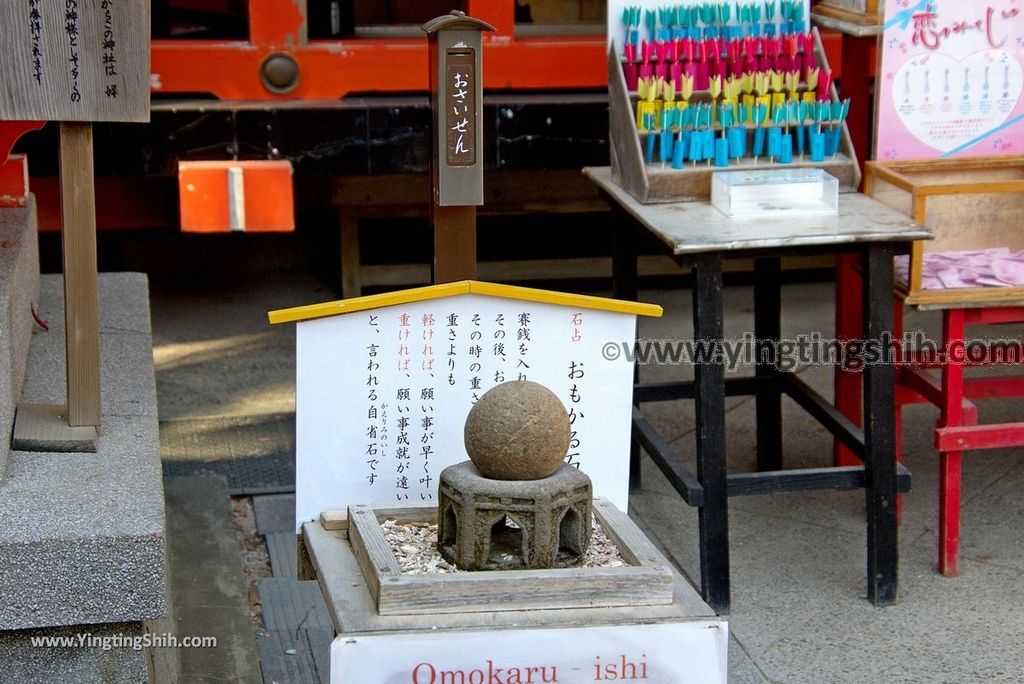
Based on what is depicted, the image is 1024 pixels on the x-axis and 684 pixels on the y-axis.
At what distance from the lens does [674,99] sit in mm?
4516

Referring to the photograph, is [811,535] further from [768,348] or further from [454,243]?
[454,243]

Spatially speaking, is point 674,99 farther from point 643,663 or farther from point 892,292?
point 643,663

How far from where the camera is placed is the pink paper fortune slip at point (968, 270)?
4320 mm

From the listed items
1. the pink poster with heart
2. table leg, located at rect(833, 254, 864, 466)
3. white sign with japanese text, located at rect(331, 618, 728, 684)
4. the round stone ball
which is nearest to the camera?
white sign with japanese text, located at rect(331, 618, 728, 684)

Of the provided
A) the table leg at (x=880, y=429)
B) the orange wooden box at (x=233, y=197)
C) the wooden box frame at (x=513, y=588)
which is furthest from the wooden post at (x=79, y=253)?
the orange wooden box at (x=233, y=197)

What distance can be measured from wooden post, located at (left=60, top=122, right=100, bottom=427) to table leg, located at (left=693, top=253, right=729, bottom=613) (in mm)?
1750

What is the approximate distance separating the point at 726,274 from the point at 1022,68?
3291mm

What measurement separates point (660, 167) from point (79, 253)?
6.53 feet

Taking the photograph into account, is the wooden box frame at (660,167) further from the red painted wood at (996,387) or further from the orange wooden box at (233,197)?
the orange wooden box at (233,197)

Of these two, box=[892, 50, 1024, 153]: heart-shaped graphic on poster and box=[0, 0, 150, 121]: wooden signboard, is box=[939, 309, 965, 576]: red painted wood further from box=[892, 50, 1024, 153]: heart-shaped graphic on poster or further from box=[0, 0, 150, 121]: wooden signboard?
box=[0, 0, 150, 121]: wooden signboard

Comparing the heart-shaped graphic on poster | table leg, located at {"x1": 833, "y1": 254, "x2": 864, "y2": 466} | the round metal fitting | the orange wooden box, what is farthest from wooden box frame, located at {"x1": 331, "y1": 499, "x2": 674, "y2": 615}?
the round metal fitting

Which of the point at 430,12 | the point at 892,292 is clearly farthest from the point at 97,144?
the point at 892,292

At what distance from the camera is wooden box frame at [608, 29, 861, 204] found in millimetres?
4410

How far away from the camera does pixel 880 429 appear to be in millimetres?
4160
